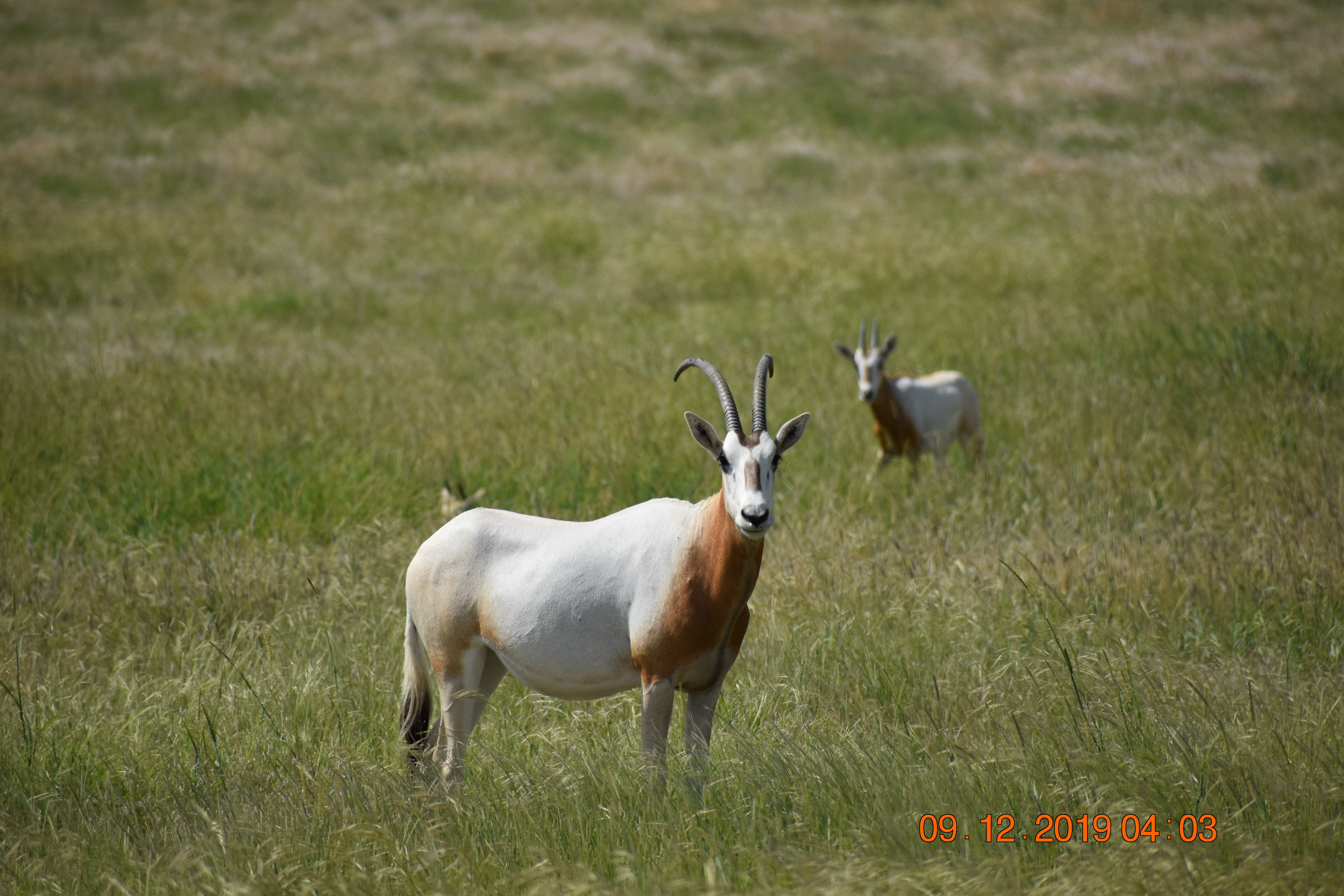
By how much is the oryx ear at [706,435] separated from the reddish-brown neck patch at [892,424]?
4.14 metres

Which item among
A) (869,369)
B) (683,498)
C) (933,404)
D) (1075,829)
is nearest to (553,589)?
(1075,829)

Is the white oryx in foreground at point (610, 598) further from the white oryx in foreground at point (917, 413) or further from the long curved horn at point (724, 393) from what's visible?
the white oryx in foreground at point (917, 413)

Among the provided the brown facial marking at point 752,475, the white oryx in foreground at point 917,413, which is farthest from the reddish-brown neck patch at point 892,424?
the brown facial marking at point 752,475

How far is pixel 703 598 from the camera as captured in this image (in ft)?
9.29

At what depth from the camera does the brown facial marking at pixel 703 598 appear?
2.80 meters

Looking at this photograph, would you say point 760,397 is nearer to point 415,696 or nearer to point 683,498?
point 415,696

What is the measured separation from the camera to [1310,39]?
3014 centimetres

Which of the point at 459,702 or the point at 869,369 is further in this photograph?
the point at 869,369

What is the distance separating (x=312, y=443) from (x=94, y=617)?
8.12 ft

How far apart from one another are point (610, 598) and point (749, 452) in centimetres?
65

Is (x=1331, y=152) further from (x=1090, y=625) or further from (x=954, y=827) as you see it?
(x=954, y=827)

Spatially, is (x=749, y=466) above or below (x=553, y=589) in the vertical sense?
above

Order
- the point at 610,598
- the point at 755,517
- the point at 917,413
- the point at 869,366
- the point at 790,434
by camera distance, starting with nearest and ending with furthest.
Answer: the point at 755,517, the point at 790,434, the point at 610,598, the point at 869,366, the point at 917,413

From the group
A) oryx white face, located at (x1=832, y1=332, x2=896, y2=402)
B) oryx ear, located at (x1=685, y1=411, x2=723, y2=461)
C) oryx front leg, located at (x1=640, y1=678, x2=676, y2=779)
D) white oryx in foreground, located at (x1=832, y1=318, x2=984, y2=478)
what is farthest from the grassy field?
oryx ear, located at (x1=685, y1=411, x2=723, y2=461)
